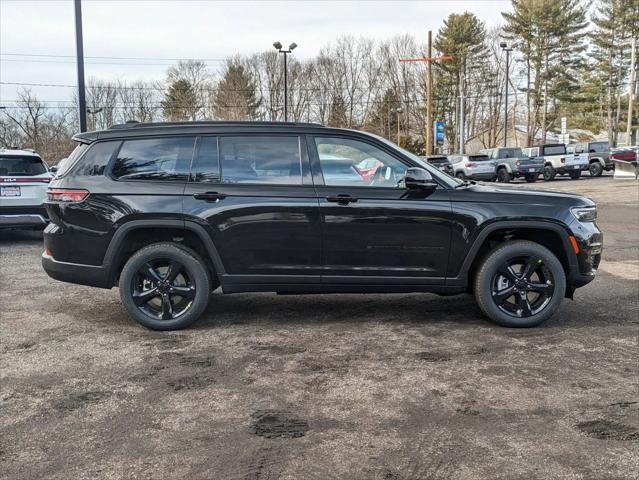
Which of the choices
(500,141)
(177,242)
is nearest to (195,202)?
(177,242)

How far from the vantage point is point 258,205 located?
5398 millimetres

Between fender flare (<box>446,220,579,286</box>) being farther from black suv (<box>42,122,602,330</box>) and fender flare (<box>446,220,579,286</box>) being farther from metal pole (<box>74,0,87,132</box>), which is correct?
metal pole (<box>74,0,87,132</box>)

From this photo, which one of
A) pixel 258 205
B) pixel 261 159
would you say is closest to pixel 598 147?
pixel 261 159

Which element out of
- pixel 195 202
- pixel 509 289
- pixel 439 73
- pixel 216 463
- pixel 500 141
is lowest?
pixel 216 463

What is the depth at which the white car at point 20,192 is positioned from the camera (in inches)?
408

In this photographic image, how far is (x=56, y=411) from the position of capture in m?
3.79

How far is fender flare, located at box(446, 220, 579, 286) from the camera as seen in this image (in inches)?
214

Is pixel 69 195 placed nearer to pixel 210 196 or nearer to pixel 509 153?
pixel 210 196

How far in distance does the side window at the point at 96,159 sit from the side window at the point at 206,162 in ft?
2.44

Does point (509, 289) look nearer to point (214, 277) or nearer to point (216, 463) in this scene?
point (214, 277)

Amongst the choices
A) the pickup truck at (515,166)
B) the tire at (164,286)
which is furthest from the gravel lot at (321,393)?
the pickup truck at (515,166)

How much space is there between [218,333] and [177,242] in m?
0.91

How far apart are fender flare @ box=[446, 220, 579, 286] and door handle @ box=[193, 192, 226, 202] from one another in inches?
83.8

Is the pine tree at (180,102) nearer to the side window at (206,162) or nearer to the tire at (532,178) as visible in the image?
the tire at (532,178)
